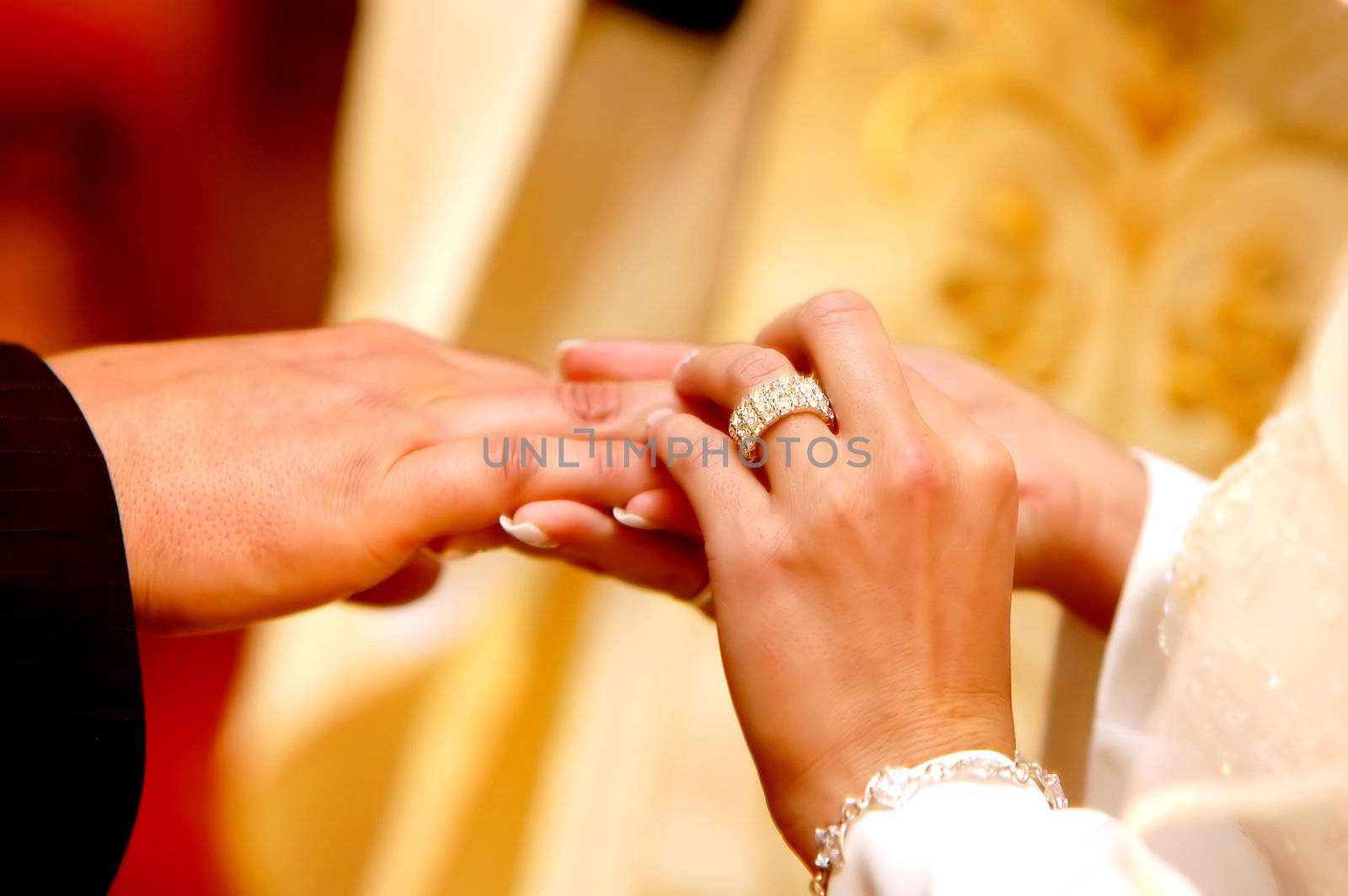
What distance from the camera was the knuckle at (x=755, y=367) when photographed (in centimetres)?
66

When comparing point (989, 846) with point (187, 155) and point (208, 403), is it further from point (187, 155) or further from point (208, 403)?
point (187, 155)

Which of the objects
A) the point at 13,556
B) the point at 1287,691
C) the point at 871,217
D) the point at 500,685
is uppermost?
the point at 871,217

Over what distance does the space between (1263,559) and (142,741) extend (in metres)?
0.77

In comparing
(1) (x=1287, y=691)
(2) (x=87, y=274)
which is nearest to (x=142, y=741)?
(1) (x=1287, y=691)

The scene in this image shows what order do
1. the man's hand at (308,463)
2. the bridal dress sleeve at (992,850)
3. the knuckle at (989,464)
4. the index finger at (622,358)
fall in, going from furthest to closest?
1. the index finger at (622,358)
2. the man's hand at (308,463)
3. the knuckle at (989,464)
4. the bridal dress sleeve at (992,850)

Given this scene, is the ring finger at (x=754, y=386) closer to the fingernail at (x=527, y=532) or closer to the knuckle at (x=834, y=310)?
the knuckle at (x=834, y=310)

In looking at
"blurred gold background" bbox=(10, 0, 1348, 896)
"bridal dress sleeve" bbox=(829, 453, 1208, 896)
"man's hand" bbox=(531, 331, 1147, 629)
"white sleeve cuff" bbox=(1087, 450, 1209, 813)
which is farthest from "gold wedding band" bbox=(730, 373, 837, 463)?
"blurred gold background" bbox=(10, 0, 1348, 896)

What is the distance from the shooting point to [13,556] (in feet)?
2.04

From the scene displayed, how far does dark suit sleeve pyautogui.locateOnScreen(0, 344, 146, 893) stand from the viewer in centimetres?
59

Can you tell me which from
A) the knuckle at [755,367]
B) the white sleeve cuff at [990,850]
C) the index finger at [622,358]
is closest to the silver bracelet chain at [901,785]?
the white sleeve cuff at [990,850]

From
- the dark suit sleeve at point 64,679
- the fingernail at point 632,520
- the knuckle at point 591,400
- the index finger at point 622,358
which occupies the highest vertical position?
the index finger at point 622,358

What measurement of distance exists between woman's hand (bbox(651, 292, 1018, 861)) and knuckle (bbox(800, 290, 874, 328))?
3 cm

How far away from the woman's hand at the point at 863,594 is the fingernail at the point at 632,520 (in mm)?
140

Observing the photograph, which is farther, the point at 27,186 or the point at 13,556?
the point at 27,186
